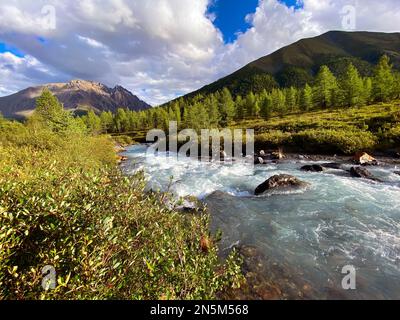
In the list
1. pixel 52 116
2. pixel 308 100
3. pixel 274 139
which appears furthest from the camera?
pixel 308 100

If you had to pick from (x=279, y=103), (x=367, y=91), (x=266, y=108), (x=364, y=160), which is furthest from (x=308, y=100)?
(x=364, y=160)

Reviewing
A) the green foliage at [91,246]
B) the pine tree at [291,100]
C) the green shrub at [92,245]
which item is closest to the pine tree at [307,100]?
the pine tree at [291,100]

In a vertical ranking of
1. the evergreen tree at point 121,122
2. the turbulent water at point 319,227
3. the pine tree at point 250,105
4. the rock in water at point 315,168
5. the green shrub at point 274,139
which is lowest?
the turbulent water at point 319,227

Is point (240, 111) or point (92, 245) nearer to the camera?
point (92, 245)

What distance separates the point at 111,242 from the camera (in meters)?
5.40

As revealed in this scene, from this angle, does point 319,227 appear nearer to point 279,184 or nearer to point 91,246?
point 279,184

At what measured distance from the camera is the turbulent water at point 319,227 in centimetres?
1105

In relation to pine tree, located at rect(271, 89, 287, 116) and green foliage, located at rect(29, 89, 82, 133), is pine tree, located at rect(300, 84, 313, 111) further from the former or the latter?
green foliage, located at rect(29, 89, 82, 133)

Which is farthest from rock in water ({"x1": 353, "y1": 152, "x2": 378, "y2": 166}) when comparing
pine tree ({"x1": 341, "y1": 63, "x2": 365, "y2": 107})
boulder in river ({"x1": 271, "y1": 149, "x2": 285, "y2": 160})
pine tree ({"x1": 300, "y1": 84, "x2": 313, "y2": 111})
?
pine tree ({"x1": 300, "y1": 84, "x2": 313, "y2": 111})

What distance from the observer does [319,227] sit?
51.1ft

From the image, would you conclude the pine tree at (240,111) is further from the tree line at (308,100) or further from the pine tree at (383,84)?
the pine tree at (383,84)
